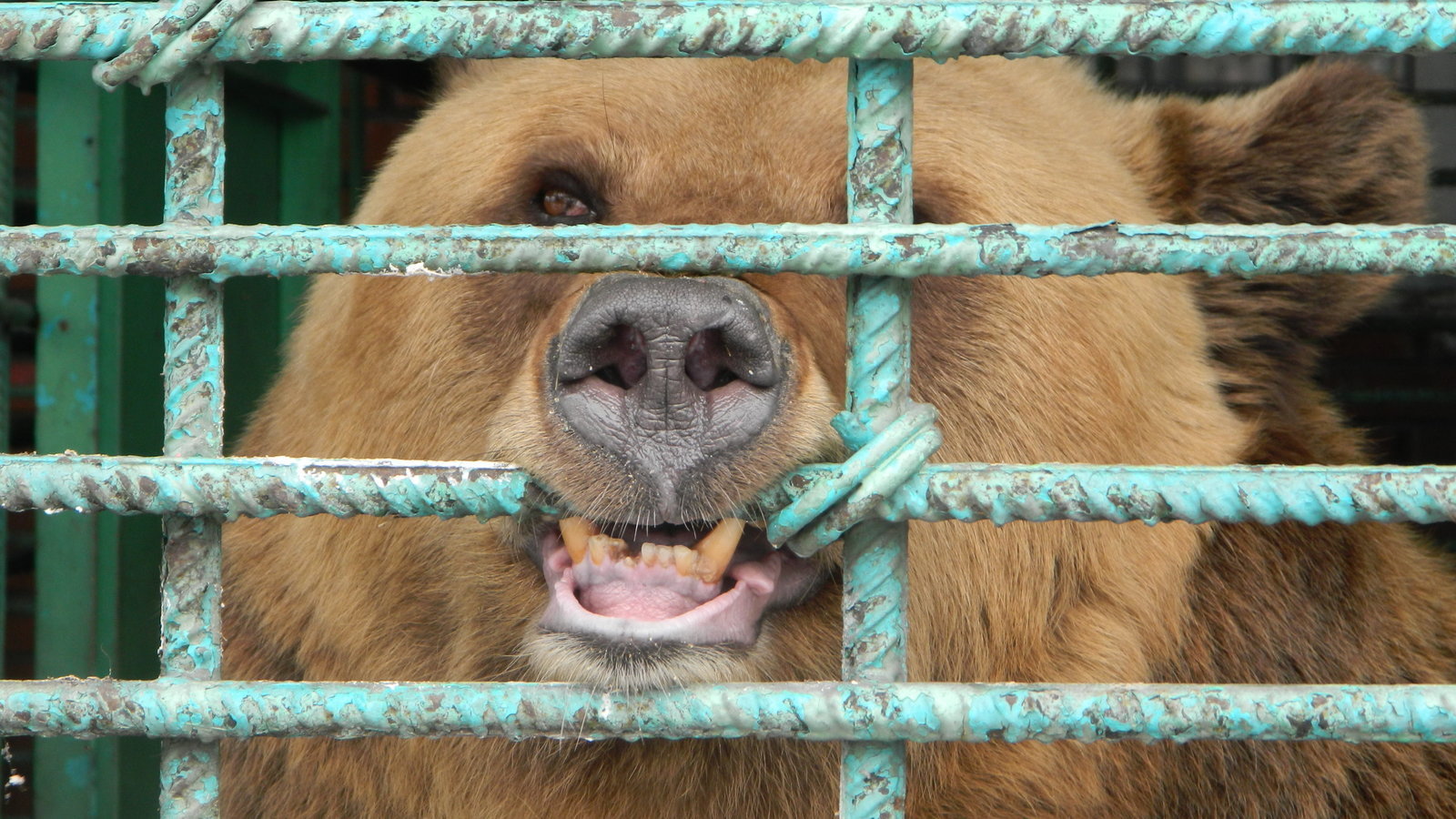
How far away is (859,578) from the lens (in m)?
1.52

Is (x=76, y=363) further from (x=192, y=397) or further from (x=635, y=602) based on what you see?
(x=635, y=602)

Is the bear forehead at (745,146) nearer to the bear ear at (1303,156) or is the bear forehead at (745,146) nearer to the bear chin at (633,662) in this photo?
the bear ear at (1303,156)

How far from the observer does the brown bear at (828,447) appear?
1940 mm

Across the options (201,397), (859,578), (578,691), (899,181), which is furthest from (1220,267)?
(201,397)

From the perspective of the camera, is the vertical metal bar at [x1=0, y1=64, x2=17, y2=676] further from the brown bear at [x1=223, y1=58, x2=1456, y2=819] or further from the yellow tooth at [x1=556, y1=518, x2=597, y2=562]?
the yellow tooth at [x1=556, y1=518, x2=597, y2=562]

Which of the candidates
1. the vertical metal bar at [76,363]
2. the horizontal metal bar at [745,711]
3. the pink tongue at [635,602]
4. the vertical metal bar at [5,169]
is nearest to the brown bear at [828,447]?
the pink tongue at [635,602]

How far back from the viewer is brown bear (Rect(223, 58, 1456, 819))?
6.37ft

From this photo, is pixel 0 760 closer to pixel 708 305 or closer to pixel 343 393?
pixel 343 393

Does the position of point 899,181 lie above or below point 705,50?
below

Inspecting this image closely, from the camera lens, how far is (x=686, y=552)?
1834mm

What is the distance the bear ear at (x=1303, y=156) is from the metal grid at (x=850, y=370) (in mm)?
1297

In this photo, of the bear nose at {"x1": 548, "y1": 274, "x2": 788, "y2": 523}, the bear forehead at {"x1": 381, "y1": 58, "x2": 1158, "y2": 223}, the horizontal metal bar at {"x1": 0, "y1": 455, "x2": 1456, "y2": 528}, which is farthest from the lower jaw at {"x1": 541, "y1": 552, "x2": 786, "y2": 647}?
the bear forehead at {"x1": 381, "y1": 58, "x2": 1158, "y2": 223}

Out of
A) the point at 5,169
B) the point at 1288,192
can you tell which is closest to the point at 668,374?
the point at 5,169

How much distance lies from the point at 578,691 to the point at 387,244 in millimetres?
526
